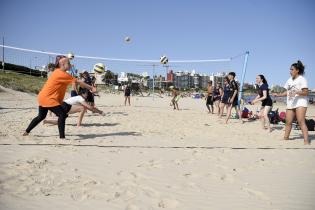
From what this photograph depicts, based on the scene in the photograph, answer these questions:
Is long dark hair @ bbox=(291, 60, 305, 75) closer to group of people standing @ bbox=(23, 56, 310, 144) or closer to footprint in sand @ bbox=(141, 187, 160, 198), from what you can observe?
group of people standing @ bbox=(23, 56, 310, 144)

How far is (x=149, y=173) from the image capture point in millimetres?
3590

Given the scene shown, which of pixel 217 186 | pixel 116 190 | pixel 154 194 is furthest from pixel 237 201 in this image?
pixel 116 190

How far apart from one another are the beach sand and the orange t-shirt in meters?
0.60

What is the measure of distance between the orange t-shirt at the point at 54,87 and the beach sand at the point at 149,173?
23.6 inches

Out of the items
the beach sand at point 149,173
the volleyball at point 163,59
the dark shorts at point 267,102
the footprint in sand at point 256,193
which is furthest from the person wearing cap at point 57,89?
the volleyball at point 163,59

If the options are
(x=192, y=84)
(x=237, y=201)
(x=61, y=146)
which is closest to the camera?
(x=237, y=201)

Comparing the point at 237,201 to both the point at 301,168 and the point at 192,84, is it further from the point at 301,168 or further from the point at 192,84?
the point at 192,84

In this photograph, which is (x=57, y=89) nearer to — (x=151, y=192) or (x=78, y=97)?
(x=78, y=97)

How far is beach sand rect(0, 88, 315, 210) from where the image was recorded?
2.80 metres

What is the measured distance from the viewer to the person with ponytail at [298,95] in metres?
5.88

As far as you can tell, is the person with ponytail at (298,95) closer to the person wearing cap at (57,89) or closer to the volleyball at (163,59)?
the person wearing cap at (57,89)

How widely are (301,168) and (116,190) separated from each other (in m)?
2.42

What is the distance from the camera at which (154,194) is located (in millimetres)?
2947

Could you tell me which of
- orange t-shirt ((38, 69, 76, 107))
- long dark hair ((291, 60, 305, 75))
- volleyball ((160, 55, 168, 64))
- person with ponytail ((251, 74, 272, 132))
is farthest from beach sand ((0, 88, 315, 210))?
volleyball ((160, 55, 168, 64))
